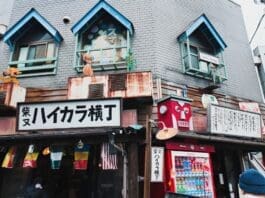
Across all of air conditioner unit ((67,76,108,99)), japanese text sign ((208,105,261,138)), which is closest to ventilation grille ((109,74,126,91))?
air conditioner unit ((67,76,108,99))

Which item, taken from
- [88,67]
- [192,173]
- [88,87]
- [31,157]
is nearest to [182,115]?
[192,173]

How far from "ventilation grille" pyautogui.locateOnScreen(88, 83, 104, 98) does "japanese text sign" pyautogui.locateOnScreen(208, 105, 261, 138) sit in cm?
351

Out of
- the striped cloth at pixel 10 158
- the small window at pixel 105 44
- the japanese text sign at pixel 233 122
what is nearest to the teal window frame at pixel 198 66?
the japanese text sign at pixel 233 122

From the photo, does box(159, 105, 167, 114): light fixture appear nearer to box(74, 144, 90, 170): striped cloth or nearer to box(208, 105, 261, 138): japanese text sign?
box(208, 105, 261, 138): japanese text sign

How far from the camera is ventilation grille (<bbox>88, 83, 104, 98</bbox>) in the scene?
28.6 ft

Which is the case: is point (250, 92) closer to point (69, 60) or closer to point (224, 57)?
point (224, 57)

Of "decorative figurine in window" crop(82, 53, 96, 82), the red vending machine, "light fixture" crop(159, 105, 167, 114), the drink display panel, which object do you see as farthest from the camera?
"decorative figurine in window" crop(82, 53, 96, 82)

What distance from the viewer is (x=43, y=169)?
9797mm

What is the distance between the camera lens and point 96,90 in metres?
8.79

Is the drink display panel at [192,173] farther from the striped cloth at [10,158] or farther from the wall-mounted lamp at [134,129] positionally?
the striped cloth at [10,158]

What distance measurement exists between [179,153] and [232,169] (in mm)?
3505

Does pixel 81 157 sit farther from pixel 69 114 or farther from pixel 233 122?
pixel 233 122

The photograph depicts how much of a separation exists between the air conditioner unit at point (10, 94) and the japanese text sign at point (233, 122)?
617 centimetres

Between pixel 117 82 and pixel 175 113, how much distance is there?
2109 millimetres
